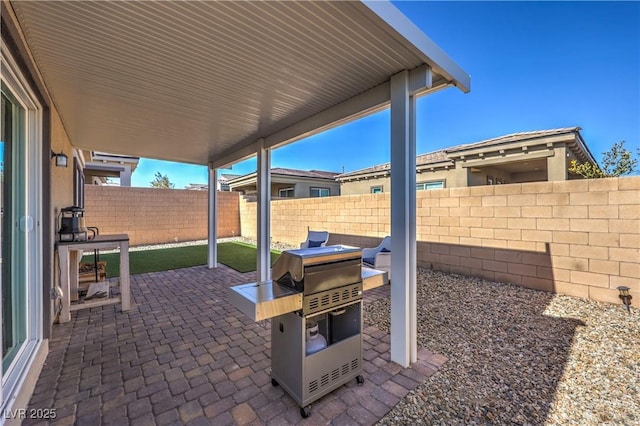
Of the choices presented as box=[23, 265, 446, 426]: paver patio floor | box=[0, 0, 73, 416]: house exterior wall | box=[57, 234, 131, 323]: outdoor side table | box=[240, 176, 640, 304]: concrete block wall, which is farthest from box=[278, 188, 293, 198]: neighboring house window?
box=[0, 0, 73, 416]: house exterior wall

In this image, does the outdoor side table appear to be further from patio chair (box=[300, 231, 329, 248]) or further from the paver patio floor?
patio chair (box=[300, 231, 329, 248])

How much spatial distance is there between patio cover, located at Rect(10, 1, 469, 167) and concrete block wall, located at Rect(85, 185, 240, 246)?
23.4 ft

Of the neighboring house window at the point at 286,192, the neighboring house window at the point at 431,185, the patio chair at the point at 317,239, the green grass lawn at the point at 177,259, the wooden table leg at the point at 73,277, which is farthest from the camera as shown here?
the neighboring house window at the point at 286,192

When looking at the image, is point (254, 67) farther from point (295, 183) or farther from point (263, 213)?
point (295, 183)

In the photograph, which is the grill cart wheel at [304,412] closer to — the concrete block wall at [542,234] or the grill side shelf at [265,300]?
the grill side shelf at [265,300]

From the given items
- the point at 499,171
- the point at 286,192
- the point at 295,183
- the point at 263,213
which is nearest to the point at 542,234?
the point at 263,213

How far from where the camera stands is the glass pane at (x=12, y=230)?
6.89 ft

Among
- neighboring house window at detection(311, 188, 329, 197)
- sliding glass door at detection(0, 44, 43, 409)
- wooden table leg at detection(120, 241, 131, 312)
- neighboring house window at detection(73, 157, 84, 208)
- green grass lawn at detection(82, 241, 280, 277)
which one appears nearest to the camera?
sliding glass door at detection(0, 44, 43, 409)

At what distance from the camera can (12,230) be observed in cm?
227

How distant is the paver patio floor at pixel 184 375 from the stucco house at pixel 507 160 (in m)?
7.39

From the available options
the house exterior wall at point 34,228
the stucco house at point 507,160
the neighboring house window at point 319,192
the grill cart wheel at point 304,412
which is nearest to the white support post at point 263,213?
the house exterior wall at point 34,228

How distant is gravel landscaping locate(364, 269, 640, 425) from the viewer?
1.92m

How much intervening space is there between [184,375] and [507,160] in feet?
30.5

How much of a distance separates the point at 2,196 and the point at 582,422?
179 inches
